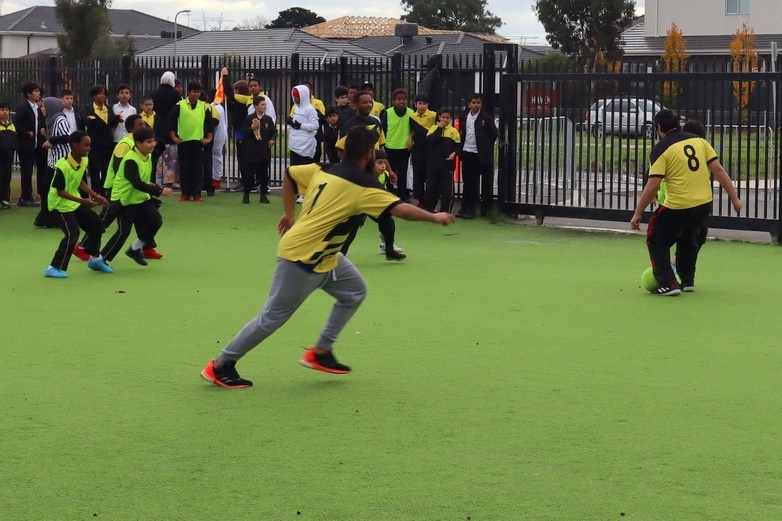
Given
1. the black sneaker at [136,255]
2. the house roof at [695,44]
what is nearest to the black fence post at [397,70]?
the black sneaker at [136,255]

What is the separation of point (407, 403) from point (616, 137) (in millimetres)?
9885

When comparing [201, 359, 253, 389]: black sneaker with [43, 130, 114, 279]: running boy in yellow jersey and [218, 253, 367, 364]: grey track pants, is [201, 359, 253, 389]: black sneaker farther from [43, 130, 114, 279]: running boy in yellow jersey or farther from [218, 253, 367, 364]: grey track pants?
[43, 130, 114, 279]: running boy in yellow jersey

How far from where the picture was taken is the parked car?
1597 cm

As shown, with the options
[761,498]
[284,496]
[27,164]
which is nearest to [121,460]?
[284,496]

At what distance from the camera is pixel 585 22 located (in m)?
50.0

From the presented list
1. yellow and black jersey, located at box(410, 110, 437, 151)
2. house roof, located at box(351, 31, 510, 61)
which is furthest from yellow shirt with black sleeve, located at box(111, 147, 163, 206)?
house roof, located at box(351, 31, 510, 61)

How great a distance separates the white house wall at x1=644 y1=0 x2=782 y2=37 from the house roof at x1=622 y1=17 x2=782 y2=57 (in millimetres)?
293

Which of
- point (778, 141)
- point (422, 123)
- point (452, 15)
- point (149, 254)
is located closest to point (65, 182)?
point (149, 254)

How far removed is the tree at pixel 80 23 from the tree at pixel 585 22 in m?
18.4

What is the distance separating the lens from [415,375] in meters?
7.83

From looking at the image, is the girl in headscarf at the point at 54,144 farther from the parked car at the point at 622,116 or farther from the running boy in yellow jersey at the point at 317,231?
the running boy in yellow jersey at the point at 317,231

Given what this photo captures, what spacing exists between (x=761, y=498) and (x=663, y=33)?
4747cm

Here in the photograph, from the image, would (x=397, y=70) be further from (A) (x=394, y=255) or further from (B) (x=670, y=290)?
(B) (x=670, y=290)

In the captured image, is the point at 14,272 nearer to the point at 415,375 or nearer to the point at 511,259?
the point at 511,259
